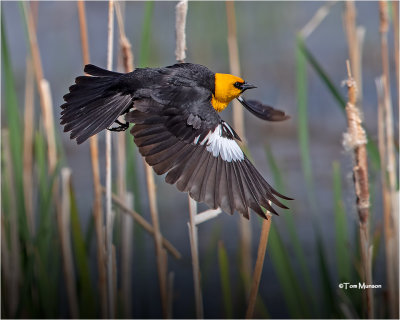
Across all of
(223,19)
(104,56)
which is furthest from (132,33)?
(223,19)

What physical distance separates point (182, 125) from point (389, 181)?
0.78 meters

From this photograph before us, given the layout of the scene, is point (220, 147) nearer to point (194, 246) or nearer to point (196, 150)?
point (196, 150)

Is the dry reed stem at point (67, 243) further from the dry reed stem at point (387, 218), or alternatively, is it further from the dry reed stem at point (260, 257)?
the dry reed stem at point (387, 218)

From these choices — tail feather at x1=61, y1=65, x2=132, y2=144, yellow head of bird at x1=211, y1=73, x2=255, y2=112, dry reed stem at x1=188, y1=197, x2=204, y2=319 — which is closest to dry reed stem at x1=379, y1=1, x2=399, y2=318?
yellow head of bird at x1=211, y1=73, x2=255, y2=112

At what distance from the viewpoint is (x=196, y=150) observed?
6.15 ft

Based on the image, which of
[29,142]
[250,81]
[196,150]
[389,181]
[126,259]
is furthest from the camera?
[250,81]

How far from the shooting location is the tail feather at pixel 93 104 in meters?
1.97

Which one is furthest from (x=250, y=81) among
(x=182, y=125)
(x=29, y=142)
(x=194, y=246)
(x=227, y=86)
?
(x=194, y=246)

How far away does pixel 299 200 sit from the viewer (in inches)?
162

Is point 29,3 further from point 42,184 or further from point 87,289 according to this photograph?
point 87,289

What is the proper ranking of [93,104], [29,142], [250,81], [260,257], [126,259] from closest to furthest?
1. [260,257]
2. [93,104]
3. [126,259]
4. [29,142]
5. [250,81]

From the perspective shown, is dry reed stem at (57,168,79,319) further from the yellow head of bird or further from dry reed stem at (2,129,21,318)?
the yellow head of bird

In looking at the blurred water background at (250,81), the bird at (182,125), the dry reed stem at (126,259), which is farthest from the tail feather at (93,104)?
the blurred water background at (250,81)

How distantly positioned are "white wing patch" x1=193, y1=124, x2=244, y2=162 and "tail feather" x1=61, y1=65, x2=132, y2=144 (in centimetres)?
29
